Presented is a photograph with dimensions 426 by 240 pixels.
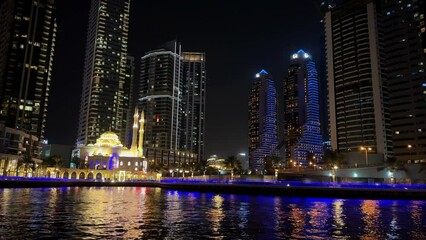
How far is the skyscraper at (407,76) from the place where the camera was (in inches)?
6816

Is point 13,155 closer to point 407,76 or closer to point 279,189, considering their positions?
point 279,189

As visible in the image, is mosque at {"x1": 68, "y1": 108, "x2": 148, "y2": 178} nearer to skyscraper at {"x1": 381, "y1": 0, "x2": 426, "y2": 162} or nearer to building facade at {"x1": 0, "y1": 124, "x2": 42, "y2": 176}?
building facade at {"x1": 0, "y1": 124, "x2": 42, "y2": 176}

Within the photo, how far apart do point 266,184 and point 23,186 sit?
238 ft

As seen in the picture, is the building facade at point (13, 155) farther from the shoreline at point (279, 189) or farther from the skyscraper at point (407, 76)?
the skyscraper at point (407, 76)

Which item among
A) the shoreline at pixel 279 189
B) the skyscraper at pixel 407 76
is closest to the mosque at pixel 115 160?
the shoreline at pixel 279 189

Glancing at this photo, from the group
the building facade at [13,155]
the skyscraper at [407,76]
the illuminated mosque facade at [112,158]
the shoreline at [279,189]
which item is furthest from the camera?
the illuminated mosque facade at [112,158]

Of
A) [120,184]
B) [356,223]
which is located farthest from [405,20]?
[356,223]

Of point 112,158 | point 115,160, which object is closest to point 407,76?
point 115,160

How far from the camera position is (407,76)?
590 ft

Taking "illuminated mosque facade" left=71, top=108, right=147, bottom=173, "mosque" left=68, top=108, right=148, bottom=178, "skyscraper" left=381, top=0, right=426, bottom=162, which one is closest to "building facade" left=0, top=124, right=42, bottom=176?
"mosque" left=68, top=108, right=148, bottom=178

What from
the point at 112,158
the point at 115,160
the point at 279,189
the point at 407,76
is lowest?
the point at 279,189

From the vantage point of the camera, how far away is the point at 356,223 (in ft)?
128

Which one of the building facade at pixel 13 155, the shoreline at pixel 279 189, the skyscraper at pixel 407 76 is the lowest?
the shoreline at pixel 279 189

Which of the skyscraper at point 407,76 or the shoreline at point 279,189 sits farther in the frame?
the skyscraper at point 407,76
